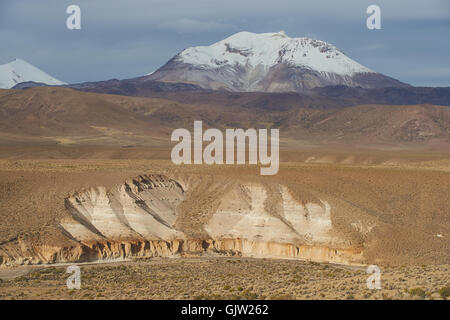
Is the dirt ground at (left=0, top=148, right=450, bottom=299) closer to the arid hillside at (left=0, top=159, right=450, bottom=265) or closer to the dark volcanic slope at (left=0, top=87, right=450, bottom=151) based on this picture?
the arid hillside at (left=0, top=159, right=450, bottom=265)

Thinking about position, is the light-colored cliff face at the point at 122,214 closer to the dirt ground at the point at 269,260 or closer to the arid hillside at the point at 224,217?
the arid hillside at the point at 224,217

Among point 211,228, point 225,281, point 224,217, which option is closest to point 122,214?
point 211,228

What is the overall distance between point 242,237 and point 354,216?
25.9 ft

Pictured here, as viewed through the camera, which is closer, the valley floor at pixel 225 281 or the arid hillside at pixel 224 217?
the valley floor at pixel 225 281

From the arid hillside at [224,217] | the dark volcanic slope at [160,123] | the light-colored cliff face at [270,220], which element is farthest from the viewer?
the dark volcanic slope at [160,123]

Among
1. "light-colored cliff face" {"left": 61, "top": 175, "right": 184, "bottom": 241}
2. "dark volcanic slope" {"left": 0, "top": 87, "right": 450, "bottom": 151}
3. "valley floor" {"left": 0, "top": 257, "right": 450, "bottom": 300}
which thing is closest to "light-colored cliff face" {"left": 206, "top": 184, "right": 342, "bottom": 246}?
"valley floor" {"left": 0, "top": 257, "right": 450, "bottom": 300}

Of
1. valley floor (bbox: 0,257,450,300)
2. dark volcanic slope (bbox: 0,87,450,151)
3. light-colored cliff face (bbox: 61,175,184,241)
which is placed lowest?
valley floor (bbox: 0,257,450,300)

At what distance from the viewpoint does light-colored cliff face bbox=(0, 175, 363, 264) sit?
1817 inches

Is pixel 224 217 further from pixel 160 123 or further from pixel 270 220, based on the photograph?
pixel 160 123

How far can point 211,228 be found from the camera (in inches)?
1971

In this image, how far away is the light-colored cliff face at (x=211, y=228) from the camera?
46.2m

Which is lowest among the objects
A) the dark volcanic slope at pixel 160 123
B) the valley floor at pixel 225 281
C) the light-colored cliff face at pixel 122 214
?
the valley floor at pixel 225 281

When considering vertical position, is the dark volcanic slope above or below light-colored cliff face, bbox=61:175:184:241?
above

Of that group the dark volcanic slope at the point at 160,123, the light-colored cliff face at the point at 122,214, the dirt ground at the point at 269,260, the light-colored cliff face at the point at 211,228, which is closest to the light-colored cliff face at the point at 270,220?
the light-colored cliff face at the point at 211,228
